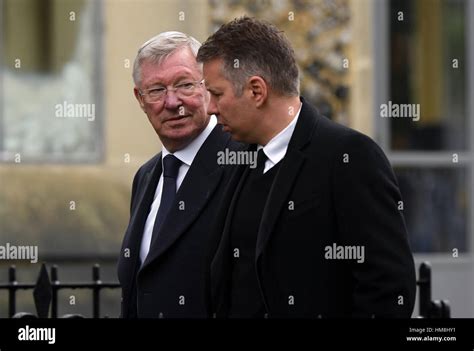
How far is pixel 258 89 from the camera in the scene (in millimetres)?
3299

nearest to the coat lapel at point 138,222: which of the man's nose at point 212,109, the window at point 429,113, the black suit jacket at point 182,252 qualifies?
the black suit jacket at point 182,252

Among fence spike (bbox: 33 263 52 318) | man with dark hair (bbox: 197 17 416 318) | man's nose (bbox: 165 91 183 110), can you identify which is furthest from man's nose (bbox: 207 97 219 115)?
fence spike (bbox: 33 263 52 318)

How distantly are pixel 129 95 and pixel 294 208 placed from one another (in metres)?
5.28

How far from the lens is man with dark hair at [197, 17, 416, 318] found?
3.18 m

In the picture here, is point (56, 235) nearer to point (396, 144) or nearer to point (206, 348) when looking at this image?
point (396, 144)

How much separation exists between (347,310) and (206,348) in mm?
556

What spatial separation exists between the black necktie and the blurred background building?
4498 millimetres

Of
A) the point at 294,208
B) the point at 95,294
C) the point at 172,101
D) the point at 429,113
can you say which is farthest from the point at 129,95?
the point at 294,208

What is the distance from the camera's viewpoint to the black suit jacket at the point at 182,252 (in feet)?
11.7

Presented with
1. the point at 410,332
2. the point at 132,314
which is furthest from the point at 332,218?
the point at 132,314

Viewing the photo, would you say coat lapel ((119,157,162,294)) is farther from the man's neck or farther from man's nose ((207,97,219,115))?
the man's neck

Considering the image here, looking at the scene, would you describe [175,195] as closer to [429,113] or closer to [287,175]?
[287,175]

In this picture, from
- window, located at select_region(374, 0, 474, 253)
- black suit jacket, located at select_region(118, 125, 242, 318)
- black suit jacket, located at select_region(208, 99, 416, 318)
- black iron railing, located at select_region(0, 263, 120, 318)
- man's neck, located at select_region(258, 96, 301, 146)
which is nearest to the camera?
black suit jacket, located at select_region(208, 99, 416, 318)

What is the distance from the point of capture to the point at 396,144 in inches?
348
